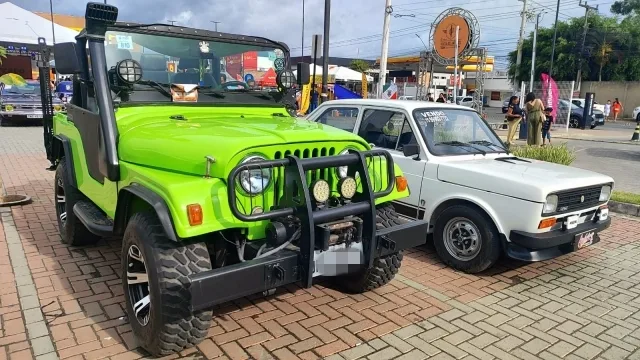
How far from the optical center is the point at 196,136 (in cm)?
335

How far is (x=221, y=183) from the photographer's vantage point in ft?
9.82

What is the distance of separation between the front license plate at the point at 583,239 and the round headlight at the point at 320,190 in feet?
9.92

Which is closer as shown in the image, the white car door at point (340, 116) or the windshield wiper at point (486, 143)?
the windshield wiper at point (486, 143)

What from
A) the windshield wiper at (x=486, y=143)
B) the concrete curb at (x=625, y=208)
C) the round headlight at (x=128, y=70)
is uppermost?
the round headlight at (x=128, y=70)

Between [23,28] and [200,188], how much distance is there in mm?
25218

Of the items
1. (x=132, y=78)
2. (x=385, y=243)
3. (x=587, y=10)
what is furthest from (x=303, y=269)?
(x=587, y=10)

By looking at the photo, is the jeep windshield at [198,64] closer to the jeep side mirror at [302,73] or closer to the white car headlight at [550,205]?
the jeep side mirror at [302,73]

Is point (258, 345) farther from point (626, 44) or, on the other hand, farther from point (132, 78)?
point (626, 44)

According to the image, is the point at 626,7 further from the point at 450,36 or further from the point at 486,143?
the point at 486,143

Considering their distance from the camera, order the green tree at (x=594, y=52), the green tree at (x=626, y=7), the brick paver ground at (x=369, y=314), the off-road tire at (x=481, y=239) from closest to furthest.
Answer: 1. the brick paver ground at (x=369, y=314)
2. the off-road tire at (x=481, y=239)
3. the green tree at (x=594, y=52)
4. the green tree at (x=626, y=7)

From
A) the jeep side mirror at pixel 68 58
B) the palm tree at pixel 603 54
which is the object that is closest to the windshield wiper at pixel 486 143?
the jeep side mirror at pixel 68 58

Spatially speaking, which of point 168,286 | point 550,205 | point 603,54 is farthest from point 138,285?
point 603,54

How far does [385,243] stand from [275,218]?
2.88 ft

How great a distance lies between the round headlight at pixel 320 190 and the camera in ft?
10.1
